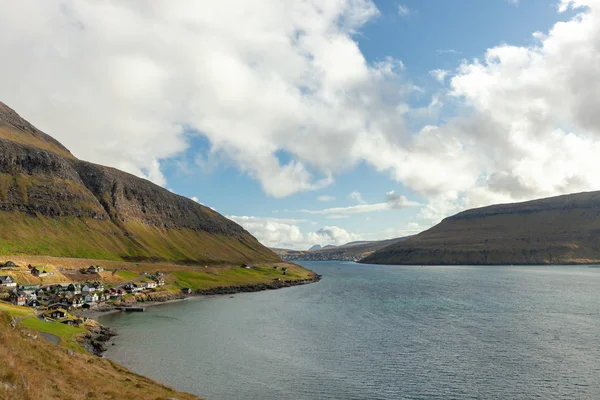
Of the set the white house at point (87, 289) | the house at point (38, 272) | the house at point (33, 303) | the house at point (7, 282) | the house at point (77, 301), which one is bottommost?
the house at point (77, 301)

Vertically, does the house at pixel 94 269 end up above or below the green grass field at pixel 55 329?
above

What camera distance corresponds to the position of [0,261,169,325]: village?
11713 centimetres

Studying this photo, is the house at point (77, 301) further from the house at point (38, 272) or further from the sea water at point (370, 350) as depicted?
the house at point (38, 272)

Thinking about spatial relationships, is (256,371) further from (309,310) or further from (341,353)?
(309,310)

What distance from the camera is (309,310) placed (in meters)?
144

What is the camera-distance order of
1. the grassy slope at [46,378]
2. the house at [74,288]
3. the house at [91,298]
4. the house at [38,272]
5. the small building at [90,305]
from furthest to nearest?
1. the house at [38,272]
2. the house at [74,288]
3. the house at [91,298]
4. the small building at [90,305]
5. the grassy slope at [46,378]

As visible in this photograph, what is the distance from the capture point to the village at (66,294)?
117131 mm

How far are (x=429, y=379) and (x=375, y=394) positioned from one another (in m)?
11.7

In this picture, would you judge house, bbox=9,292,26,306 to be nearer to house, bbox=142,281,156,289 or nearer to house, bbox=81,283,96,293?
house, bbox=81,283,96,293

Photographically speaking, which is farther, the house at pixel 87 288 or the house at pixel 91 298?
the house at pixel 87 288

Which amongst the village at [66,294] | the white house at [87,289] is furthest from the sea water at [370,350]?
the white house at [87,289]

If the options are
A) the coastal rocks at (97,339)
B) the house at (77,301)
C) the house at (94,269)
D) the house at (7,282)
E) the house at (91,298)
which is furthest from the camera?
the house at (94,269)

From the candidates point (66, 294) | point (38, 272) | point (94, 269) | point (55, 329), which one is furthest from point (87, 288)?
point (55, 329)

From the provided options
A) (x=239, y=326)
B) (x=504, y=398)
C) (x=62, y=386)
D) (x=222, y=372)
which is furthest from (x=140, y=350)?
(x=504, y=398)
